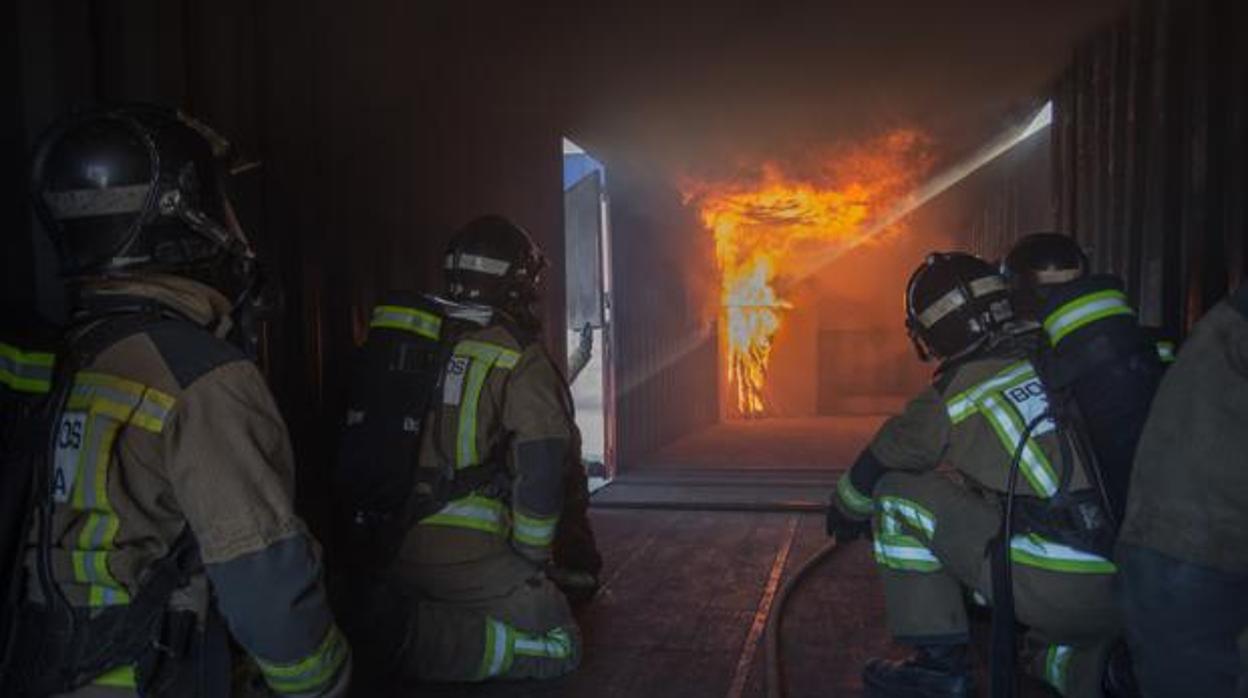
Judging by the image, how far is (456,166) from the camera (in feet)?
16.8

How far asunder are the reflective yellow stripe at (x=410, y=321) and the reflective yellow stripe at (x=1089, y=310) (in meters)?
2.16

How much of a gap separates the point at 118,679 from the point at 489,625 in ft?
5.50

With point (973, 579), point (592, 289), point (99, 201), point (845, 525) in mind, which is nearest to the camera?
point (99, 201)

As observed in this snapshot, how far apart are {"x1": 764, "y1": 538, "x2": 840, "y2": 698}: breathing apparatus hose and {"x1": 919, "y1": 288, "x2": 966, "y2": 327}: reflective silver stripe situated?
144 cm

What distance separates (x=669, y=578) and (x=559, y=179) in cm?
369

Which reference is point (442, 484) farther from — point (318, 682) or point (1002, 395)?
point (1002, 395)

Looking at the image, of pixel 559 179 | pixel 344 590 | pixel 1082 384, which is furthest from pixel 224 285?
pixel 559 179

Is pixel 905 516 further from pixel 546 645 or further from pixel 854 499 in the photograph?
pixel 546 645

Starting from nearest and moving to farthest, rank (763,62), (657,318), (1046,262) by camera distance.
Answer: (1046,262) → (763,62) → (657,318)

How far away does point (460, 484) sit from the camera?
333cm

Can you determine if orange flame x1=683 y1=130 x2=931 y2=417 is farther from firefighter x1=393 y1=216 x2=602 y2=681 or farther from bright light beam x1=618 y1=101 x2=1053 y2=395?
firefighter x1=393 y1=216 x2=602 y2=681

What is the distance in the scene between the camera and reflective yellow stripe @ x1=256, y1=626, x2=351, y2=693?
5.87 feet

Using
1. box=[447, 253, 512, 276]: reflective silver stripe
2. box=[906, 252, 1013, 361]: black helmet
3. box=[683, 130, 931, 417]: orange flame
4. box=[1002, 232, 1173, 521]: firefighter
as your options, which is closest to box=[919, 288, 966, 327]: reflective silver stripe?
box=[906, 252, 1013, 361]: black helmet

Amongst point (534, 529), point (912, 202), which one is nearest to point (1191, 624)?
point (534, 529)
